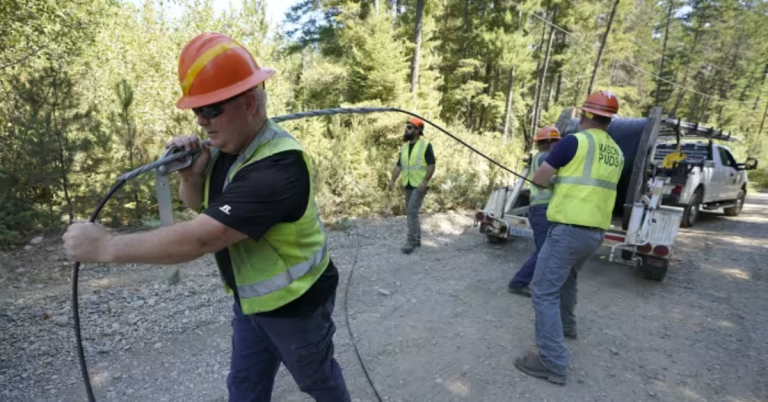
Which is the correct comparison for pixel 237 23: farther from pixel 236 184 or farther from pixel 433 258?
pixel 236 184

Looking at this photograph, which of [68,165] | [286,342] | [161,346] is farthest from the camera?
[68,165]

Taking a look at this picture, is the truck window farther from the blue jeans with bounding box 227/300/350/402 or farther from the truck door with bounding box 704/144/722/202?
the blue jeans with bounding box 227/300/350/402

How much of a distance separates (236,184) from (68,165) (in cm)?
666

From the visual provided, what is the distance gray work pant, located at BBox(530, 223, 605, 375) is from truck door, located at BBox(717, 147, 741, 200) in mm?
9434

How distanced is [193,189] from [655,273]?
5.95m

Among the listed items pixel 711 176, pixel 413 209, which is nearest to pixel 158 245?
pixel 413 209

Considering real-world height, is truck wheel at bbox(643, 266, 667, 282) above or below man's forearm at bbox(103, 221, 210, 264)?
below

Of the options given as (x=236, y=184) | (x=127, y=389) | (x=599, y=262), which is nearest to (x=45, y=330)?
(x=127, y=389)

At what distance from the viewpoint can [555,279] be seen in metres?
3.22

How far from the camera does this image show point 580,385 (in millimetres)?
3244

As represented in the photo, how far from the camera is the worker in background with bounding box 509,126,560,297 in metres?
4.68

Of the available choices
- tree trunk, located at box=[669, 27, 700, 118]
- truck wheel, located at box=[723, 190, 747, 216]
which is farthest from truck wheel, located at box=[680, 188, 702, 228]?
tree trunk, located at box=[669, 27, 700, 118]

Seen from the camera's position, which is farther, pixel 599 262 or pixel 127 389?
pixel 599 262

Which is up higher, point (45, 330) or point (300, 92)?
point (300, 92)
